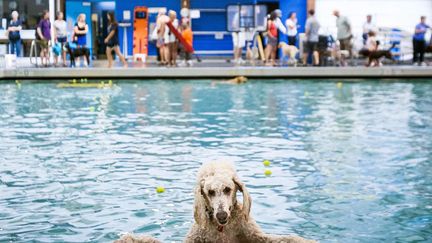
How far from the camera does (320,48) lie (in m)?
26.9

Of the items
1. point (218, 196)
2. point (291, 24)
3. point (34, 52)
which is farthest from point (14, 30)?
point (218, 196)

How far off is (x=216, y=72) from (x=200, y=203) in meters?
20.3

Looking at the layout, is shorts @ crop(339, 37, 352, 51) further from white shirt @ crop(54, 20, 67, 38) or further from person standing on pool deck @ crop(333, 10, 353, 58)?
white shirt @ crop(54, 20, 67, 38)

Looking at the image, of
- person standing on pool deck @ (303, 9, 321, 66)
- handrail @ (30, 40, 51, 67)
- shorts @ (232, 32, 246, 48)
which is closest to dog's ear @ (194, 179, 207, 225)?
person standing on pool deck @ (303, 9, 321, 66)

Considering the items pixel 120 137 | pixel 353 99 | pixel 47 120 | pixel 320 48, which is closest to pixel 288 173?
pixel 120 137

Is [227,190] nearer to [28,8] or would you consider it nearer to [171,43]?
[171,43]

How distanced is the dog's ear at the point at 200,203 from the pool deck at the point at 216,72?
20051 mm

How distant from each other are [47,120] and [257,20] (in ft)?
71.2

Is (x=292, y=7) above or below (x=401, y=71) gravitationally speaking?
above

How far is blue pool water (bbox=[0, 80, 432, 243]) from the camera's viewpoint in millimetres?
7395

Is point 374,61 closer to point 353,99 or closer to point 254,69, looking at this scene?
point 254,69

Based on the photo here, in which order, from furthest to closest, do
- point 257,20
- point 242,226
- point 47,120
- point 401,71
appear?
point 257,20, point 401,71, point 47,120, point 242,226

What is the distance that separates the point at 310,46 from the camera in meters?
26.8

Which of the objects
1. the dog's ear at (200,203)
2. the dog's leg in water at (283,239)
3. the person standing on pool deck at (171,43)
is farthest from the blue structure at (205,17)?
the dog's ear at (200,203)
